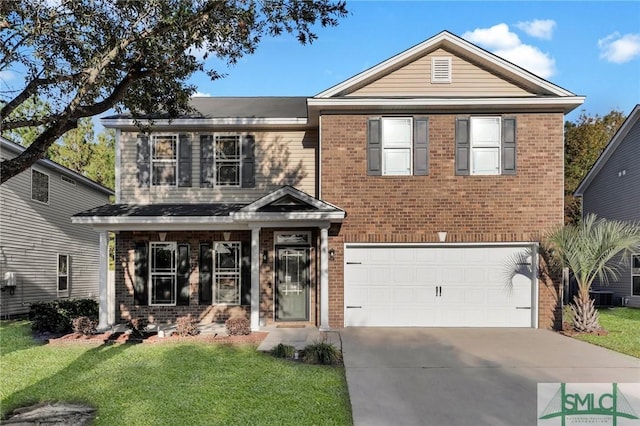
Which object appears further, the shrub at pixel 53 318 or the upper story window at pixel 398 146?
the upper story window at pixel 398 146

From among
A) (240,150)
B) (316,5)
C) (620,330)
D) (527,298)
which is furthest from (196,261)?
(620,330)

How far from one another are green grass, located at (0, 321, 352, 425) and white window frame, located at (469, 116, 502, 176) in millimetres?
6312

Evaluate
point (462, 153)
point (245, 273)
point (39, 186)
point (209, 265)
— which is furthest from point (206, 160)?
point (39, 186)

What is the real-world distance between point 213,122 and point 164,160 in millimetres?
1765

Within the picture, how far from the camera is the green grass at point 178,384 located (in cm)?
532

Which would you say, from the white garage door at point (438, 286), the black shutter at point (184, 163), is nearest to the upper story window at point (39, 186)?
the black shutter at point (184, 163)

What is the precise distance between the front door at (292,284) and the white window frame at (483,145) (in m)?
4.73

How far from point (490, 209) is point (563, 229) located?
1656 millimetres

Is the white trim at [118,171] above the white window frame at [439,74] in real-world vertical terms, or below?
below

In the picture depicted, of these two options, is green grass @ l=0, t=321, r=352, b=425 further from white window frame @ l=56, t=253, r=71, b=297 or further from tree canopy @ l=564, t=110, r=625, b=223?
tree canopy @ l=564, t=110, r=625, b=223

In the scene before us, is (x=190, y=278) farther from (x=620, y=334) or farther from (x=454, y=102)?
(x=620, y=334)

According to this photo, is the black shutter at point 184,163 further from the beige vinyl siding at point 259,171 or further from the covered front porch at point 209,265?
the covered front porch at point 209,265

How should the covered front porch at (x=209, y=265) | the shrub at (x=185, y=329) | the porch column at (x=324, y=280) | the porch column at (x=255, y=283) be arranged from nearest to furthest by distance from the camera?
the shrub at (x=185, y=329) → the porch column at (x=255, y=283) → the porch column at (x=324, y=280) → the covered front porch at (x=209, y=265)

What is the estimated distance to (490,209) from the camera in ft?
35.8
